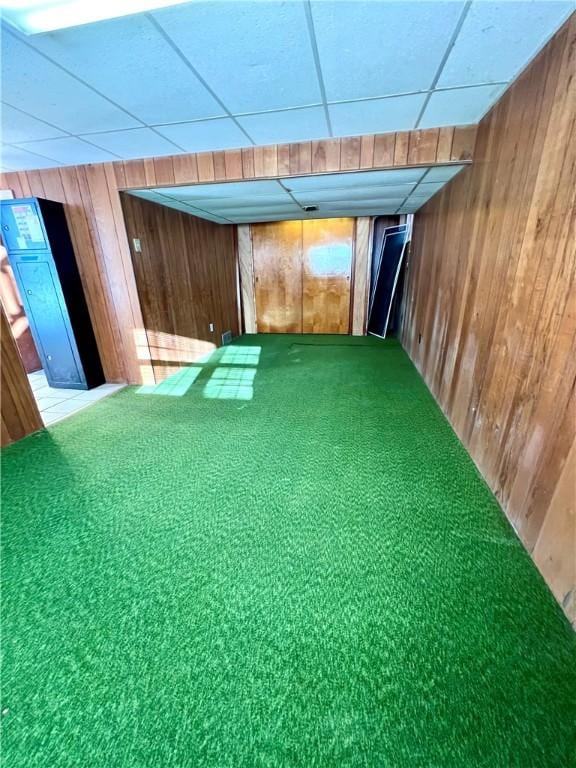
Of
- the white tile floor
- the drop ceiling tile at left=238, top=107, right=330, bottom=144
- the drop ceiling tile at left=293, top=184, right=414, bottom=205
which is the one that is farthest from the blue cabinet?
the drop ceiling tile at left=293, top=184, right=414, bottom=205

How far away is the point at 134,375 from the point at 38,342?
3.42ft

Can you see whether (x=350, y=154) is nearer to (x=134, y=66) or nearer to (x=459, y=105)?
(x=459, y=105)

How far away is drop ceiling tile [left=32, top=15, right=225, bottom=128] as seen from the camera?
1.34 m

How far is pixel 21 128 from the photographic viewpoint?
2.15m

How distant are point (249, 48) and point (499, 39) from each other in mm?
1160

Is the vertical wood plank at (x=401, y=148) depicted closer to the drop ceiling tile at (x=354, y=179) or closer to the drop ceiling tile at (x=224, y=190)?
the drop ceiling tile at (x=354, y=179)

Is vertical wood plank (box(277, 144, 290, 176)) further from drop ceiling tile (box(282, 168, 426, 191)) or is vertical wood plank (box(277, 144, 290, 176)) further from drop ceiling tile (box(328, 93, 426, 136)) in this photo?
drop ceiling tile (box(328, 93, 426, 136))

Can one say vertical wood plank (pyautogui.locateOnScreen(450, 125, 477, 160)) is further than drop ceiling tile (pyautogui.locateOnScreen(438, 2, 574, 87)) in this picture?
Yes

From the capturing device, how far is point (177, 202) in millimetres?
3500

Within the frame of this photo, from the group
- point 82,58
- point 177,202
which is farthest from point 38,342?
point 82,58

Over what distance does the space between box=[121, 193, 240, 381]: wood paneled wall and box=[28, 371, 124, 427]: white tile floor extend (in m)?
0.63

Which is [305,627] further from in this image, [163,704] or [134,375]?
[134,375]

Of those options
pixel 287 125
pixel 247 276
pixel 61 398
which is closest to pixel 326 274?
pixel 247 276

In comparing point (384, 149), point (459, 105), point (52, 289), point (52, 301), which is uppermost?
point (459, 105)
